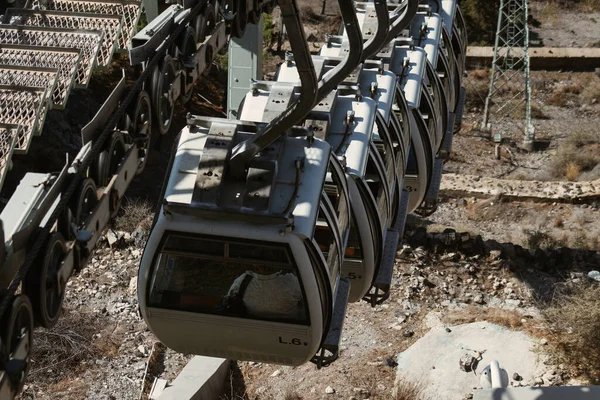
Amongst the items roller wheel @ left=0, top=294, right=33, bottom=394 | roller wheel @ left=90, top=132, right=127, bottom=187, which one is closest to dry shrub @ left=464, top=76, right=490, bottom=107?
roller wheel @ left=90, top=132, right=127, bottom=187

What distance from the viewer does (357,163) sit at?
7441 millimetres

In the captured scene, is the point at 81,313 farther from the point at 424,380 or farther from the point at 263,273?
the point at 263,273

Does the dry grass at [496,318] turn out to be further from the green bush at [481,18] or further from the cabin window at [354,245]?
the green bush at [481,18]

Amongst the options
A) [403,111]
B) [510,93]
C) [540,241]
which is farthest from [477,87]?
[403,111]

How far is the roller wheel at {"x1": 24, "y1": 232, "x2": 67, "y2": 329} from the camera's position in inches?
222

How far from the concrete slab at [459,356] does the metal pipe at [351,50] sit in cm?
432

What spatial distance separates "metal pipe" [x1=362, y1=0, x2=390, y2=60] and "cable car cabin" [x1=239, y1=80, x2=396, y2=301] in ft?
1.44

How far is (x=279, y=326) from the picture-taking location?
6.17 metres

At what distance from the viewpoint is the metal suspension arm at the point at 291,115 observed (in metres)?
5.92

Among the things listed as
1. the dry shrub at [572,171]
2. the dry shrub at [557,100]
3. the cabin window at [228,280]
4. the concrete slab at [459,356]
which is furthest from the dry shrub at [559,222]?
the cabin window at [228,280]

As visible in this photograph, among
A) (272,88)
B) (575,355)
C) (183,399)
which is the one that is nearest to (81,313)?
Result: (183,399)

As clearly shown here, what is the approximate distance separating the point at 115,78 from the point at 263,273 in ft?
44.1

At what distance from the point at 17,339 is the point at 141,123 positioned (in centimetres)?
234

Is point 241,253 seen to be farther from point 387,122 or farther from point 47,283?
point 387,122
